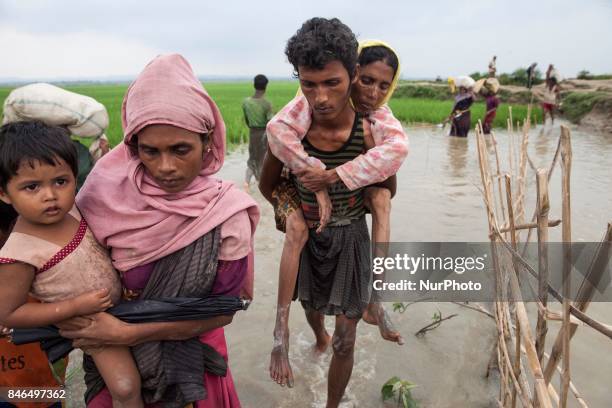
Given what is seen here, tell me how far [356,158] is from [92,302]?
969mm

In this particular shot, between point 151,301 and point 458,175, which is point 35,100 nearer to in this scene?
point 151,301

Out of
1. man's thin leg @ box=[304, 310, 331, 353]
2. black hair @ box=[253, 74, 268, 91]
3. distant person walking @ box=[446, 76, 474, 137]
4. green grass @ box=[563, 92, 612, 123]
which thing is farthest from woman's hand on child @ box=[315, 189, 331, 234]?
green grass @ box=[563, 92, 612, 123]

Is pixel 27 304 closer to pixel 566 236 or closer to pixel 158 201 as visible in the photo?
pixel 158 201

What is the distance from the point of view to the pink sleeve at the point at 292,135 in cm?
149

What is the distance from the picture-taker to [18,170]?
3.18 feet

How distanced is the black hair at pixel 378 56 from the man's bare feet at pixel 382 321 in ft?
3.15

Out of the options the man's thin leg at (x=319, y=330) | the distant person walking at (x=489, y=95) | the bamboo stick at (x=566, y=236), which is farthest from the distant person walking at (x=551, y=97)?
the bamboo stick at (x=566, y=236)

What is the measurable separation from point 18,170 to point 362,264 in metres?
1.27

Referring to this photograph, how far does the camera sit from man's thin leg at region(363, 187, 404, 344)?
5.30ft

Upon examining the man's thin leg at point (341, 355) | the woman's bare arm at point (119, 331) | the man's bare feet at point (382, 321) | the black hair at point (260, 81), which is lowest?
the man's thin leg at point (341, 355)

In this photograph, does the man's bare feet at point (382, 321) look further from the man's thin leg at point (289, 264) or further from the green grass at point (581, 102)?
the green grass at point (581, 102)

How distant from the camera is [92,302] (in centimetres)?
103

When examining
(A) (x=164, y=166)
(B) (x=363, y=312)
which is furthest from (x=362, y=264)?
(A) (x=164, y=166)

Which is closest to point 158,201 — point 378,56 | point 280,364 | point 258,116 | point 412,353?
point 280,364
